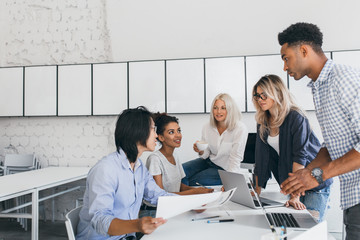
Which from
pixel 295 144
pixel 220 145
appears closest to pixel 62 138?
pixel 220 145

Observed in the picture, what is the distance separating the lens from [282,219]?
1247 mm

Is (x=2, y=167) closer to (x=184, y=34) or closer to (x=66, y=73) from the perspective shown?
(x=66, y=73)

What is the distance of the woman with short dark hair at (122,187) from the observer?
1110 millimetres

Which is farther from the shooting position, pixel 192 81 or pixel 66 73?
pixel 66 73

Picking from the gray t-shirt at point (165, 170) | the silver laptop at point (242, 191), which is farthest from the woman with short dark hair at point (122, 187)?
the silver laptop at point (242, 191)

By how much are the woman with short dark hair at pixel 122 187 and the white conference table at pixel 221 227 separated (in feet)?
0.44

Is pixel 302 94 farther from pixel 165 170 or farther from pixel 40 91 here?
pixel 40 91

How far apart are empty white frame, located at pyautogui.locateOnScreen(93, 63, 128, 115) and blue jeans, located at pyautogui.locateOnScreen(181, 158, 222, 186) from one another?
4.35 feet

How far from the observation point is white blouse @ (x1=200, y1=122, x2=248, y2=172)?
2.35 meters

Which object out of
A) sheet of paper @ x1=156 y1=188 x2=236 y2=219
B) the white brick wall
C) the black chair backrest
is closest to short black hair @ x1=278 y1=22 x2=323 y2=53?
sheet of paper @ x1=156 y1=188 x2=236 y2=219

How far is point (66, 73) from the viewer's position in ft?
12.0

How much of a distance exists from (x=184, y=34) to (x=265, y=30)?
95 cm

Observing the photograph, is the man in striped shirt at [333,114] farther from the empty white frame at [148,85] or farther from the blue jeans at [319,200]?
the empty white frame at [148,85]

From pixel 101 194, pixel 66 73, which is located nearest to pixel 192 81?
pixel 66 73
